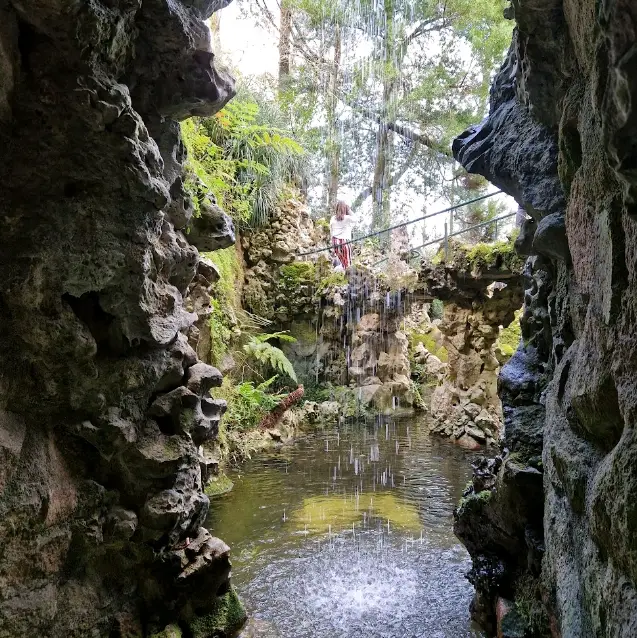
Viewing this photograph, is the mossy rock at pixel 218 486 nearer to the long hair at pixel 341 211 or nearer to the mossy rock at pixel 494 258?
the mossy rock at pixel 494 258

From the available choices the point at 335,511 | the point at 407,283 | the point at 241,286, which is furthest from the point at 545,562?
the point at 241,286

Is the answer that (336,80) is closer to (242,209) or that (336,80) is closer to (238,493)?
(242,209)

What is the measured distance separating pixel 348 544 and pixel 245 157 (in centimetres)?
746

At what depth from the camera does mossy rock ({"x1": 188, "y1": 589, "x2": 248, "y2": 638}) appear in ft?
10.8

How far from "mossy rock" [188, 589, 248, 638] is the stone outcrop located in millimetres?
6576

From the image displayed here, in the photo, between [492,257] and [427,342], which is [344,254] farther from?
[427,342]

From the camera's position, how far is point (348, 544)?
16.1 ft

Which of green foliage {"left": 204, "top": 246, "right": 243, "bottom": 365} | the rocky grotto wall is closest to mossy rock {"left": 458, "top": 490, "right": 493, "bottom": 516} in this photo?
the rocky grotto wall

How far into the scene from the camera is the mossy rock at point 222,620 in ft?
10.8

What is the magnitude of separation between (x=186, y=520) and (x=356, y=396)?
888 cm

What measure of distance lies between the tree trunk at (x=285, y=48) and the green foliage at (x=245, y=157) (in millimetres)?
2095

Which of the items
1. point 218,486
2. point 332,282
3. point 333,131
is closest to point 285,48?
point 333,131

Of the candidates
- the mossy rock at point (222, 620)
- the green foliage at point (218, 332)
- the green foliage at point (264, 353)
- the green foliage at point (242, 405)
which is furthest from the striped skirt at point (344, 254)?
the mossy rock at point (222, 620)

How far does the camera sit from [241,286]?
36.4 ft
